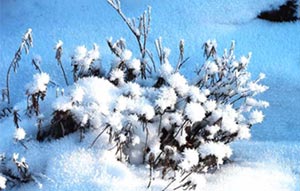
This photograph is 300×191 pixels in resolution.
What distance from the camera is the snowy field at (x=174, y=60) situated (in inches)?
91.0

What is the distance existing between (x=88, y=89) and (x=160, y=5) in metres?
1.59

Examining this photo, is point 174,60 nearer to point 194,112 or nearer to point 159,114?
point 159,114

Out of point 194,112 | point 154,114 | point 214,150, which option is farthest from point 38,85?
point 214,150

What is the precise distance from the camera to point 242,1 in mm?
3967

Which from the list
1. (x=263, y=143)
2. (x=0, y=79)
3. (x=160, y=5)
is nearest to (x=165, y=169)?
(x=263, y=143)

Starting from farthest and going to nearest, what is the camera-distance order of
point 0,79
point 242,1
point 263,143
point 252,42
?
point 242,1 → point 252,42 → point 0,79 → point 263,143

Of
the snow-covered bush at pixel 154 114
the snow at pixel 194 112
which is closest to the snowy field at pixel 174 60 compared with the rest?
the snow-covered bush at pixel 154 114

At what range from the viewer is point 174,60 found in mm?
3506

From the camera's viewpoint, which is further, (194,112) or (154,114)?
(154,114)

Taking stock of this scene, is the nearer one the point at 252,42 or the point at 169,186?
the point at 169,186

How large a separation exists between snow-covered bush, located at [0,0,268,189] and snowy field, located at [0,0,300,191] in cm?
8

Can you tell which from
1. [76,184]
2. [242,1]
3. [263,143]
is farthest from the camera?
[242,1]

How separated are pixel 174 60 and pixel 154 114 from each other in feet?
3.82

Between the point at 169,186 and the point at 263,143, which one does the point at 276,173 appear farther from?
the point at 169,186
